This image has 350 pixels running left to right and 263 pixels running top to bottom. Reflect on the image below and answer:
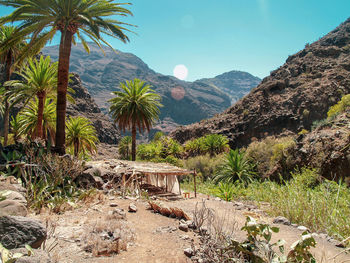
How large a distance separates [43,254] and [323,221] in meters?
5.66

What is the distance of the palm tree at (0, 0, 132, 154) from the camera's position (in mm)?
9219

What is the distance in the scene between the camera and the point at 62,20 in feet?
31.4

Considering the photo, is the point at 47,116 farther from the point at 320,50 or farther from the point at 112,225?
the point at 320,50

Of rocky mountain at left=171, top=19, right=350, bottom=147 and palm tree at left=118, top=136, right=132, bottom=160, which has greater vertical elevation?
rocky mountain at left=171, top=19, right=350, bottom=147

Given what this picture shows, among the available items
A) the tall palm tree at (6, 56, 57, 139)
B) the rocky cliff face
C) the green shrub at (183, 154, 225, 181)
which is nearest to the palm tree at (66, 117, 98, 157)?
the tall palm tree at (6, 56, 57, 139)

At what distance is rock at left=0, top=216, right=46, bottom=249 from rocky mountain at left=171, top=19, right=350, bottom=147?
39478 millimetres

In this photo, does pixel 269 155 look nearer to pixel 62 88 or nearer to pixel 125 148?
pixel 62 88

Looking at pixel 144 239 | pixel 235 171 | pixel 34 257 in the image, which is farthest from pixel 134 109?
pixel 34 257

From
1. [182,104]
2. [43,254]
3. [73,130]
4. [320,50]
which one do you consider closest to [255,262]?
[43,254]

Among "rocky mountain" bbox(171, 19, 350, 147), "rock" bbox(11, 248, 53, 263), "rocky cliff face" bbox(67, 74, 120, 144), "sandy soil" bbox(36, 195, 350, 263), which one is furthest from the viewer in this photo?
"rocky cliff face" bbox(67, 74, 120, 144)

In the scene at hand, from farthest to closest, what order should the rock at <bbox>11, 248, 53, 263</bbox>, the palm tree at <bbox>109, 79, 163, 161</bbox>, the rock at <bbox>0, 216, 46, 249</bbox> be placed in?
the palm tree at <bbox>109, 79, 163, 161</bbox>
the rock at <bbox>0, 216, 46, 249</bbox>
the rock at <bbox>11, 248, 53, 263</bbox>

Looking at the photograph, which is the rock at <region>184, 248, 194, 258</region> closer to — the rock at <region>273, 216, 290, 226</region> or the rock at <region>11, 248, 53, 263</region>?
the rock at <region>11, 248, 53, 263</region>

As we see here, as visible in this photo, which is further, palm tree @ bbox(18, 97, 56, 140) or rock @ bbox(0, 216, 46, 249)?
palm tree @ bbox(18, 97, 56, 140)

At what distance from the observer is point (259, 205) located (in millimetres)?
8305
